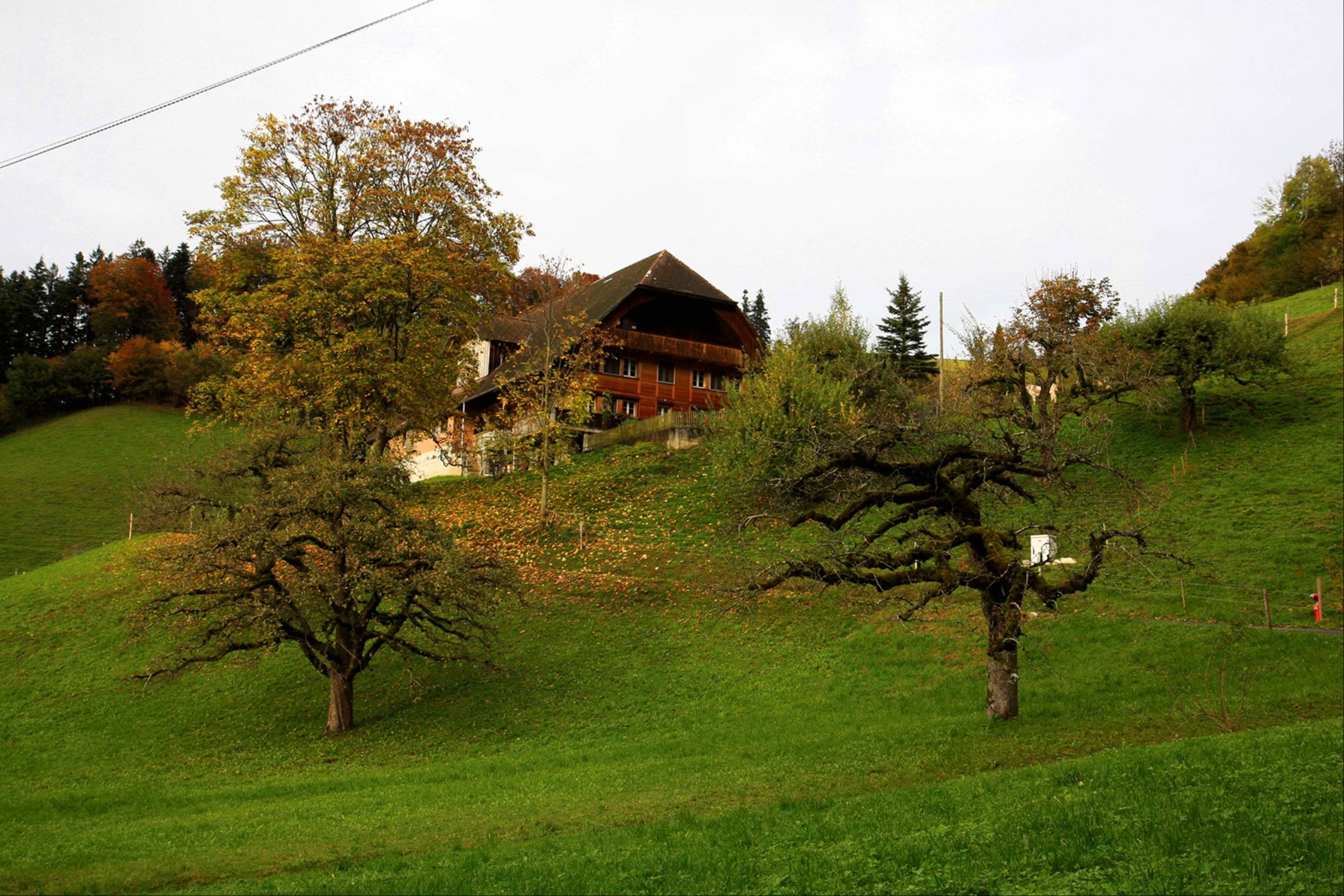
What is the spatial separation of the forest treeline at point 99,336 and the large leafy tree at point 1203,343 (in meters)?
67.8

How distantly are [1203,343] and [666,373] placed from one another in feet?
91.7

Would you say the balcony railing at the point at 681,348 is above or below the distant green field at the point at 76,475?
above

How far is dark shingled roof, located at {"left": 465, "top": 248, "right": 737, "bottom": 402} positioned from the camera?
53.4 m

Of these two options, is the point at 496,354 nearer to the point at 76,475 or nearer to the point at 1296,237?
the point at 76,475

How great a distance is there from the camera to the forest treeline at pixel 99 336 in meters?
86.2

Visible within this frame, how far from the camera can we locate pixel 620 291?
180ft

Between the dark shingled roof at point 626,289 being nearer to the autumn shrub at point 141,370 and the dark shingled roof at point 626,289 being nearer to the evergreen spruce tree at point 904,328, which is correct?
the evergreen spruce tree at point 904,328

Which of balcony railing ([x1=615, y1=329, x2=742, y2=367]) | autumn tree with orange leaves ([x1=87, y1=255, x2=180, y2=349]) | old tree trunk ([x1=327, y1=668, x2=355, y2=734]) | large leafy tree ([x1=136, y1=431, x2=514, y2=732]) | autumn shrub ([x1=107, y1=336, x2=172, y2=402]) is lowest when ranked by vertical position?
old tree trunk ([x1=327, y1=668, x2=355, y2=734])

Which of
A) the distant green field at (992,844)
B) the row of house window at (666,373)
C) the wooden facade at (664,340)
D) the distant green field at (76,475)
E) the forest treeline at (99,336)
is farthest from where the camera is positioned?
the forest treeline at (99,336)

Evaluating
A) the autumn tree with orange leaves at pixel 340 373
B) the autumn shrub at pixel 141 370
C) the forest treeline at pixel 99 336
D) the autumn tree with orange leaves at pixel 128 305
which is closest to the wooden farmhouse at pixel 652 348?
the autumn tree with orange leaves at pixel 340 373

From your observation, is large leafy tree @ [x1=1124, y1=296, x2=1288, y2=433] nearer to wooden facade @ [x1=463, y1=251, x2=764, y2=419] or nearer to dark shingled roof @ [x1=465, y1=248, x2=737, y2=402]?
wooden facade @ [x1=463, y1=251, x2=764, y2=419]

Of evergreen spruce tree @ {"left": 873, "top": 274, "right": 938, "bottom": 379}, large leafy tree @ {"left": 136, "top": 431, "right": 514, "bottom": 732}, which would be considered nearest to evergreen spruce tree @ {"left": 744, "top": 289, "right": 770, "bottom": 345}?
evergreen spruce tree @ {"left": 873, "top": 274, "right": 938, "bottom": 379}

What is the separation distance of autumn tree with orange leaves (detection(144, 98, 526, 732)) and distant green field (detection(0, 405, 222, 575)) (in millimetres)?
10746

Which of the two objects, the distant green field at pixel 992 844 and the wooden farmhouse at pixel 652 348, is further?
the wooden farmhouse at pixel 652 348
